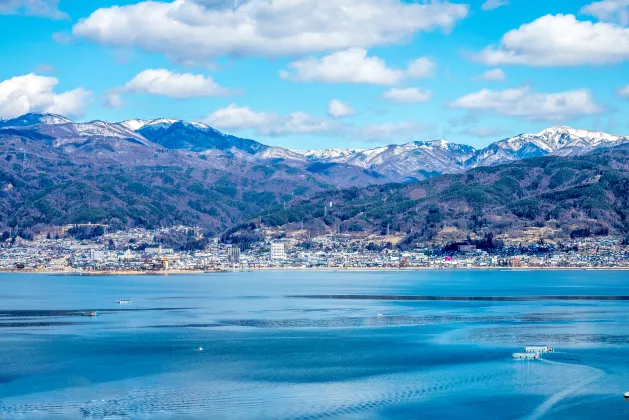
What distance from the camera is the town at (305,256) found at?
158 meters

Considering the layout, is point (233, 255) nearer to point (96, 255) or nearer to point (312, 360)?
point (96, 255)

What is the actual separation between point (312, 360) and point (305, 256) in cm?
13656

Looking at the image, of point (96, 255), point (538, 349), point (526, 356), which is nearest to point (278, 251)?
point (96, 255)

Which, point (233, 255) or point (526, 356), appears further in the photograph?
point (233, 255)

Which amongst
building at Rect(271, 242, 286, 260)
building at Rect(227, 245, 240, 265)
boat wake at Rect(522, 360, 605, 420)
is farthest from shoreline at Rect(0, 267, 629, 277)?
boat wake at Rect(522, 360, 605, 420)

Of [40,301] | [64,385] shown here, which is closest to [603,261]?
[40,301]

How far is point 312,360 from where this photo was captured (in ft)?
144

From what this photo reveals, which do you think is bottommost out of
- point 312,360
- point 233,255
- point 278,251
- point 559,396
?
point 559,396

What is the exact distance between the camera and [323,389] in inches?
1417

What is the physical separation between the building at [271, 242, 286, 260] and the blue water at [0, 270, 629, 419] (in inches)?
3897

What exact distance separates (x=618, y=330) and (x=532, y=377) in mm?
19156

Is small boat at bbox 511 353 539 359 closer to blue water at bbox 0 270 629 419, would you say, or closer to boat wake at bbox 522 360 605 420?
blue water at bbox 0 270 629 419

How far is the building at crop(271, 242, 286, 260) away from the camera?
180 m

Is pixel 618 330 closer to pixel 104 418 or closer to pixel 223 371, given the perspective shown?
pixel 223 371
